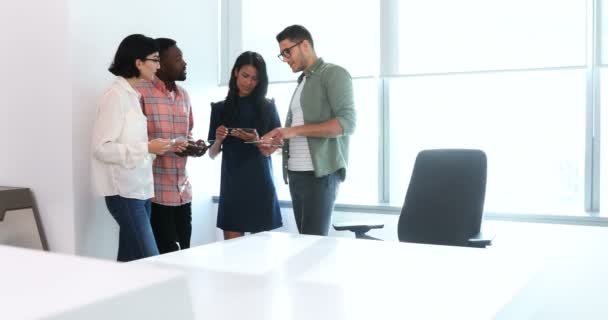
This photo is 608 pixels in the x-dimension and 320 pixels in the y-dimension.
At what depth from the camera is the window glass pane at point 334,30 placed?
4.11 meters

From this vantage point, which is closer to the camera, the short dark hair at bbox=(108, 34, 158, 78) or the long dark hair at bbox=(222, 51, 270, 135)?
the short dark hair at bbox=(108, 34, 158, 78)

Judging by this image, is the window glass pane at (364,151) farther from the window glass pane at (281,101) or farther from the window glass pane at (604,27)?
the window glass pane at (604,27)

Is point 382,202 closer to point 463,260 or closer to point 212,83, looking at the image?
point 212,83

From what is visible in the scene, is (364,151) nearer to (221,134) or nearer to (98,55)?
(221,134)

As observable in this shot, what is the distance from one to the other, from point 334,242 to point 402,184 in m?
2.23

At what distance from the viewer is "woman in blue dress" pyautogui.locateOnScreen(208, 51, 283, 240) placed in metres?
3.54

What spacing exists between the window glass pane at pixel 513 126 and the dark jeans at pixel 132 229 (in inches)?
76.3

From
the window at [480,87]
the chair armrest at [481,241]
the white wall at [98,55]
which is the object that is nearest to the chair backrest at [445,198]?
the chair armrest at [481,241]

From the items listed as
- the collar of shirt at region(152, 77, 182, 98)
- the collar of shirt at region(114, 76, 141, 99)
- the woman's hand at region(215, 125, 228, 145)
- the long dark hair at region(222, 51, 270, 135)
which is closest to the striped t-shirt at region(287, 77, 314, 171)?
the long dark hair at region(222, 51, 270, 135)

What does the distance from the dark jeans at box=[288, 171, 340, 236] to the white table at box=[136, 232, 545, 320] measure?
1.03 metres

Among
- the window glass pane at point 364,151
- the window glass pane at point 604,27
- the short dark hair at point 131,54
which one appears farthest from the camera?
the window glass pane at point 364,151

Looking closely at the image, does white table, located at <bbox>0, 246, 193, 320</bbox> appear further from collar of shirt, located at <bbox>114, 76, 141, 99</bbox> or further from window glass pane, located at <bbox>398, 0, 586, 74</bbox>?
window glass pane, located at <bbox>398, 0, 586, 74</bbox>

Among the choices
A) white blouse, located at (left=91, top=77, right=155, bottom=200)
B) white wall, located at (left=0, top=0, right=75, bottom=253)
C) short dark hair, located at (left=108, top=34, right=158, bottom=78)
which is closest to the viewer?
white blouse, located at (left=91, top=77, right=155, bottom=200)

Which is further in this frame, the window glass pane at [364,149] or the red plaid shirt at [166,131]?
the window glass pane at [364,149]
